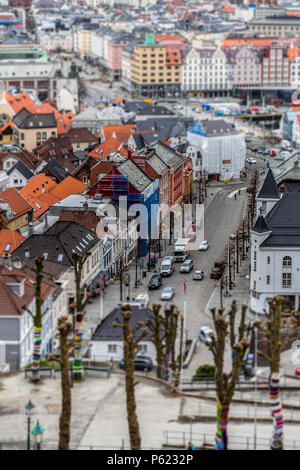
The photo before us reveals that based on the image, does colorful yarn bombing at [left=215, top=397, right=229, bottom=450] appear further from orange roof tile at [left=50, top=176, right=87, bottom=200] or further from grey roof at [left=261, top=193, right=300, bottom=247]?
orange roof tile at [left=50, top=176, right=87, bottom=200]

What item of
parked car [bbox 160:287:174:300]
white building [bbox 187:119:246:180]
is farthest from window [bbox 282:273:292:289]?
white building [bbox 187:119:246:180]

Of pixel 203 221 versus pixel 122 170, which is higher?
pixel 122 170

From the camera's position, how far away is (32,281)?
143ft

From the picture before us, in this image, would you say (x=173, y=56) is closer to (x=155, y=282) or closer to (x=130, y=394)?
(x=155, y=282)

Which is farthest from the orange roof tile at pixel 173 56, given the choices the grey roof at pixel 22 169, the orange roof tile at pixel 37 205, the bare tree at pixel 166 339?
the bare tree at pixel 166 339

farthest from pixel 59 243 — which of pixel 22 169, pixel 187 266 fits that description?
pixel 22 169

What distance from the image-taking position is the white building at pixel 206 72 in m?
140

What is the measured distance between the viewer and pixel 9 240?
5322 centimetres

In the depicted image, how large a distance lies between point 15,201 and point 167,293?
653 inches

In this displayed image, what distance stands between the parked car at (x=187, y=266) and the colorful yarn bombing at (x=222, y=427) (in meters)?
24.7

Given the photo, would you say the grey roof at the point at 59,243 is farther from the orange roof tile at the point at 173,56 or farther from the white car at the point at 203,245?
the orange roof tile at the point at 173,56

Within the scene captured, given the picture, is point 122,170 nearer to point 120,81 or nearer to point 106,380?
point 106,380

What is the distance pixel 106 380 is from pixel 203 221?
32643 millimetres
